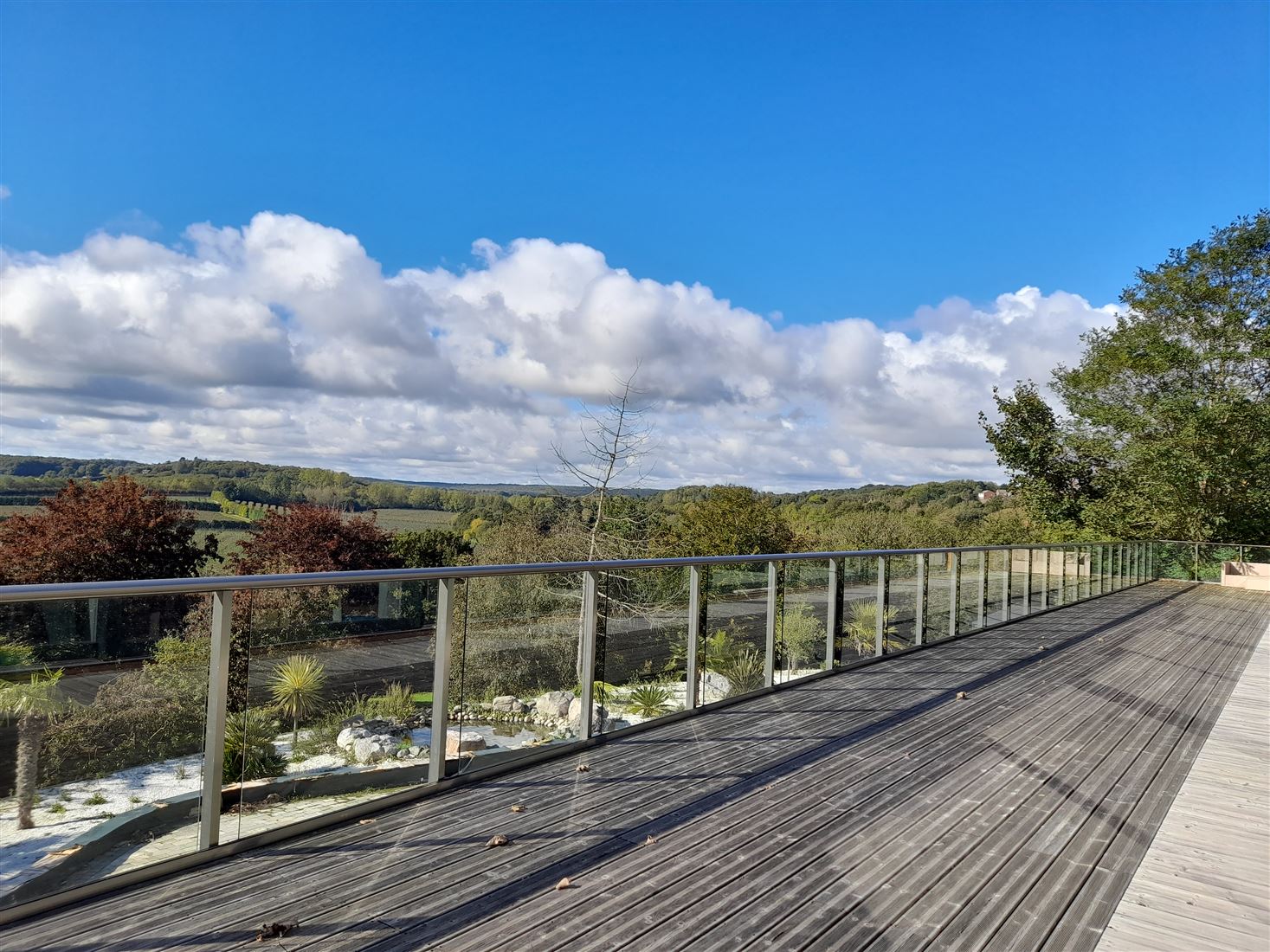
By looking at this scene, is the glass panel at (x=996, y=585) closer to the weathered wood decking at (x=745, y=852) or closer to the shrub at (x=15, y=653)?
the weathered wood decking at (x=745, y=852)

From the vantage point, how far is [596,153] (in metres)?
18.5

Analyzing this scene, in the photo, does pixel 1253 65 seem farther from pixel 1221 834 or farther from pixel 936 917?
pixel 936 917

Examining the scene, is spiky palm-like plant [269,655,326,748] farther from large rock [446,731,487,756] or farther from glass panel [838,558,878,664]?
glass panel [838,558,878,664]

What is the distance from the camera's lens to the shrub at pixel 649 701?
438cm

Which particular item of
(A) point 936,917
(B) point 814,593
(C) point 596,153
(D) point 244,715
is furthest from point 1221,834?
(C) point 596,153

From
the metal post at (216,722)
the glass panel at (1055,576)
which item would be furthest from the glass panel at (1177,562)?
the metal post at (216,722)

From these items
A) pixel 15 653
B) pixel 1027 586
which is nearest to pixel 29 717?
pixel 15 653

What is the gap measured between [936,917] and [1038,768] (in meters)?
2.05

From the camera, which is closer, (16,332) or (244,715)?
(244,715)

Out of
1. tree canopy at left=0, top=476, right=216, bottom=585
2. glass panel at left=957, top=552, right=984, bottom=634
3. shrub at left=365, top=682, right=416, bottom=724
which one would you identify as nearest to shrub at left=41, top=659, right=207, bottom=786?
shrub at left=365, top=682, right=416, bottom=724

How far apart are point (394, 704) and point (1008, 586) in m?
9.45

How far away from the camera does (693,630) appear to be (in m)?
4.65

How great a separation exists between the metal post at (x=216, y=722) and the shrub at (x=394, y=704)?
59 cm

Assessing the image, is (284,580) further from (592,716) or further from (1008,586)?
(1008,586)
